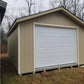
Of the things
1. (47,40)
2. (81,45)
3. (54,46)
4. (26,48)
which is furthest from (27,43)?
(81,45)

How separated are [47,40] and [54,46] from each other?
0.60m

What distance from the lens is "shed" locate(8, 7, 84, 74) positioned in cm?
555

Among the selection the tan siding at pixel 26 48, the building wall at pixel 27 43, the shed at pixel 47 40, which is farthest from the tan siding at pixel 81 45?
the tan siding at pixel 26 48

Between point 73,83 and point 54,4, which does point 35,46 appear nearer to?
point 73,83

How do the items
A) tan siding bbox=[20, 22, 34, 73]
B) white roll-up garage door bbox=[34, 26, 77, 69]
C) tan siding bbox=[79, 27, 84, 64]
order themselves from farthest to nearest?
tan siding bbox=[79, 27, 84, 64]
white roll-up garage door bbox=[34, 26, 77, 69]
tan siding bbox=[20, 22, 34, 73]

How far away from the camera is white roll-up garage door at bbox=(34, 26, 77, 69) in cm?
602

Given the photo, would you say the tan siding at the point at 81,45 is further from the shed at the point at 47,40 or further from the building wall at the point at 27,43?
the building wall at the point at 27,43

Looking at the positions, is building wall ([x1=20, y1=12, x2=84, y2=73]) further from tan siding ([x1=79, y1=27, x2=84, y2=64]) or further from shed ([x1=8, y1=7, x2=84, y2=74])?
tan siding ([x1=79, y1=27, x2=84, y2=64])

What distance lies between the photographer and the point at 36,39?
5.95 meters

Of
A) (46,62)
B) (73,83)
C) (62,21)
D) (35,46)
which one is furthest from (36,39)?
(73,83)

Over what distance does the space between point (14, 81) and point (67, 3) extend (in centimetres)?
2101

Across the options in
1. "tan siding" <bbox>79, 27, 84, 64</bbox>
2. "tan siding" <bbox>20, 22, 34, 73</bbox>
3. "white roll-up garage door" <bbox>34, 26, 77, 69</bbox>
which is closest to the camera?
"tan siding" <bbox>20, 22, 34, 73</bbox>

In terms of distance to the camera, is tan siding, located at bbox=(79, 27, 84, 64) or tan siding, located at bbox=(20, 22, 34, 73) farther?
tan siding, located at bbox=(79, 27, 84, 64)

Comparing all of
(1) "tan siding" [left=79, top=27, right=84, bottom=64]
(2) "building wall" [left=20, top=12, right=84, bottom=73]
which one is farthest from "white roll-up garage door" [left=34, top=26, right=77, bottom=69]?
(1) "tan siding" [left=79, top=27, right=84, bottom=64]
